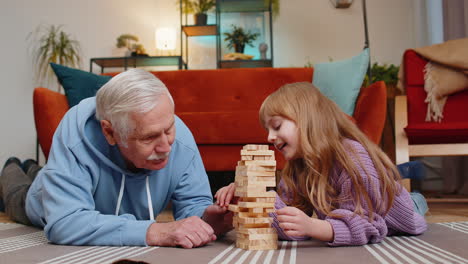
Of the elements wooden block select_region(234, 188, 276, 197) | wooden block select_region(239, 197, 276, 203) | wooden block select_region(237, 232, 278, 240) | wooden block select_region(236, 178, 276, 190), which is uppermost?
wooden block select_region(236, 178, 276, 190)

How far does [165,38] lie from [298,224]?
4.52 meters

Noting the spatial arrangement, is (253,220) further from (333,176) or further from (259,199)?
(333,176)

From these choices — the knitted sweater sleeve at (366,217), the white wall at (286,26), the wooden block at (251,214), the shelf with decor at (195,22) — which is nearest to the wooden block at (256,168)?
the wooden block at (251,214)

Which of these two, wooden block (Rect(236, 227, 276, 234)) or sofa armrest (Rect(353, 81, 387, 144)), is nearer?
wooden block (Rect(236, 227, 276, 234))

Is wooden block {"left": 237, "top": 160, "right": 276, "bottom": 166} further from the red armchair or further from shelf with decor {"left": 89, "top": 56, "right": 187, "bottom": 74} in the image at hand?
shelf with decor {"left": 89, "top": 56, "right": 187, "bottom": 74}

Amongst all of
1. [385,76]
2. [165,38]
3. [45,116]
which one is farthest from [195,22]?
[45,116]

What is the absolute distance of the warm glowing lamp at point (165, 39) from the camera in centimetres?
528

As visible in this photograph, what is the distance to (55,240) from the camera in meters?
1.22

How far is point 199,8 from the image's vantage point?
17.7 ft

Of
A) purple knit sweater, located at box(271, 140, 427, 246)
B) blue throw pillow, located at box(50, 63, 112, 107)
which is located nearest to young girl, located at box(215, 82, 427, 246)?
purple knit sweater, located at box(271, 140, 427, 246)

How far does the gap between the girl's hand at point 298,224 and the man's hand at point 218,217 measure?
0.70 ft

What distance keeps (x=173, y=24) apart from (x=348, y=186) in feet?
15.5

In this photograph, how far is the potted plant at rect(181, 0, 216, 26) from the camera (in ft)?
17.3

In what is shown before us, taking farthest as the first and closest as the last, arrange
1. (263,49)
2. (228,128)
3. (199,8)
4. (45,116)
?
1. (199,8)
2. (263,49)
3. (228,128)
4. (45,116)
